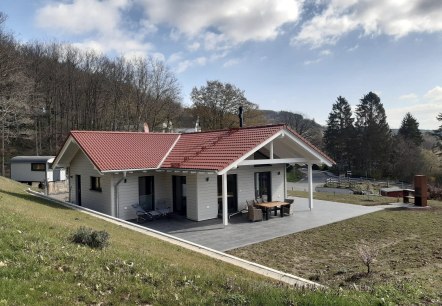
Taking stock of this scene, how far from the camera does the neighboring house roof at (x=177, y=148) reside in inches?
602

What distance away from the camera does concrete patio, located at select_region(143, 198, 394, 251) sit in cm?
1270

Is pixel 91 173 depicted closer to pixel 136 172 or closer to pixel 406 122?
pixel 136 172

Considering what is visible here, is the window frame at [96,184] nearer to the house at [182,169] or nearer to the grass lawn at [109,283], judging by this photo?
the house at [182,169]

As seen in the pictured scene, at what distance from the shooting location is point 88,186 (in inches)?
700

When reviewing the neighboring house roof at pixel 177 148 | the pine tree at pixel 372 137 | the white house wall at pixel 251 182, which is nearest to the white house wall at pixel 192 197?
the neighboring house roof at pixel 177 148

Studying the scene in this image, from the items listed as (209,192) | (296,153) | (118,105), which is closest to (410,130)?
(118,105)

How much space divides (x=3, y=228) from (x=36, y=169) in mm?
25638

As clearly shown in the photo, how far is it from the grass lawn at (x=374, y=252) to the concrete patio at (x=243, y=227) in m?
0.63

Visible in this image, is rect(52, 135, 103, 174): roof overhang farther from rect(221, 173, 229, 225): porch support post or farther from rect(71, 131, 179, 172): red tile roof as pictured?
rect(221, 173, 229, 225): porch support post

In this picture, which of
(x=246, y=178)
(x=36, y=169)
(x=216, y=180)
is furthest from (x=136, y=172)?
(x=36, y=169)

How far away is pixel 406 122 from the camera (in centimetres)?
6562

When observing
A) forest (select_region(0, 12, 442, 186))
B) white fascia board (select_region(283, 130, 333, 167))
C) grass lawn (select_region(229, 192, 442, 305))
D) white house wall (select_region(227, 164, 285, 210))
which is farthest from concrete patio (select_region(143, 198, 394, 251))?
forest (select_region(0, 12, 442, 186))

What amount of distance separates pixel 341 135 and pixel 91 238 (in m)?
65.1

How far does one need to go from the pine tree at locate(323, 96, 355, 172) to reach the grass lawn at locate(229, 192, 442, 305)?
49382mm
